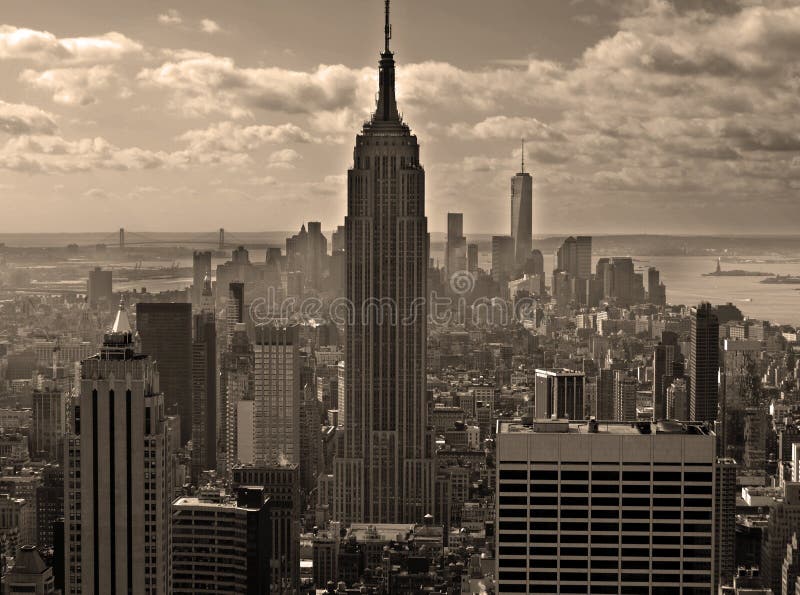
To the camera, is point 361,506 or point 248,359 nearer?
point 248,359

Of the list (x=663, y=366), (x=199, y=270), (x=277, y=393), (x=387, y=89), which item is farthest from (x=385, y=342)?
(x=199, y=270)

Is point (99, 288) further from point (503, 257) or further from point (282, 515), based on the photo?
point (503, 257)

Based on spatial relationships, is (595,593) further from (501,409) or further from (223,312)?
(223,312)

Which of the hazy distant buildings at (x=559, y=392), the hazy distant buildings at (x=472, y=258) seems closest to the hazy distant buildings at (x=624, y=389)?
the hazy distant buildings at (x=559, y=392)

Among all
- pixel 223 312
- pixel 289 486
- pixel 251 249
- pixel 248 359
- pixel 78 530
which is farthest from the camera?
pixel 248 359

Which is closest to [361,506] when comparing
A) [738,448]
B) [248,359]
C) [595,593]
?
[248,359]
